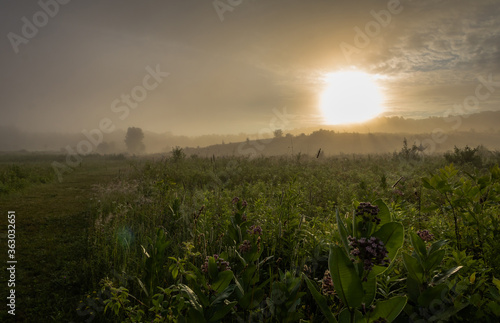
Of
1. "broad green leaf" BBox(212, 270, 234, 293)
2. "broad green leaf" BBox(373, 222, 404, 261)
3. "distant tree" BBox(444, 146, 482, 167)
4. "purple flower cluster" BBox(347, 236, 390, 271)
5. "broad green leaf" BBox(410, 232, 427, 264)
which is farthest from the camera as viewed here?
"distant tree" BBox(444, 146, 482, 167)

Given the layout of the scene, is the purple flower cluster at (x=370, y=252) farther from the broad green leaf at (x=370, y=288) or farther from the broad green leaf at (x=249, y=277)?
the broad green leaf at (x=249, y=277)

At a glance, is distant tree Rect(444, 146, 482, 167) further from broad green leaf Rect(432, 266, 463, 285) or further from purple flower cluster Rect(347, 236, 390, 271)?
purple flower cluster Rect(347, 236, 390, 271)

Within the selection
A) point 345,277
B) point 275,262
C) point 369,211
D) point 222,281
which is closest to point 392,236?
point 369,211

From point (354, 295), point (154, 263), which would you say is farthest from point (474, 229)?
point (154, 263)

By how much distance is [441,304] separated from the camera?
1.39m

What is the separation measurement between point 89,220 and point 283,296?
19.9 ft

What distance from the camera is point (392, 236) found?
112cm

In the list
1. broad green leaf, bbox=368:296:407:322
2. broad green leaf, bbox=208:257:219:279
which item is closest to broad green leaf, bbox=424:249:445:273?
broad green leaf, bbox=368:296:407:322

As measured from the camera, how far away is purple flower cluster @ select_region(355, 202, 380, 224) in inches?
43.8

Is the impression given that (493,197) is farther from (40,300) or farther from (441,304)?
(40,300)

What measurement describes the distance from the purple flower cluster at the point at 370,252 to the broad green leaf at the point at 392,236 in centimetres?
10

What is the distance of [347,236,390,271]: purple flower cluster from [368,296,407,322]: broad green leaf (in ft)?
0.72

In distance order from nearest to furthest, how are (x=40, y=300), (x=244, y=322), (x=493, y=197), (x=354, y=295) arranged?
(x=354, y=295) < (x=244, y=322) < (x=493, y=197) < (x=40, y=300)

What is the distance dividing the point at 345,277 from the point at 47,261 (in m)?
5.04
